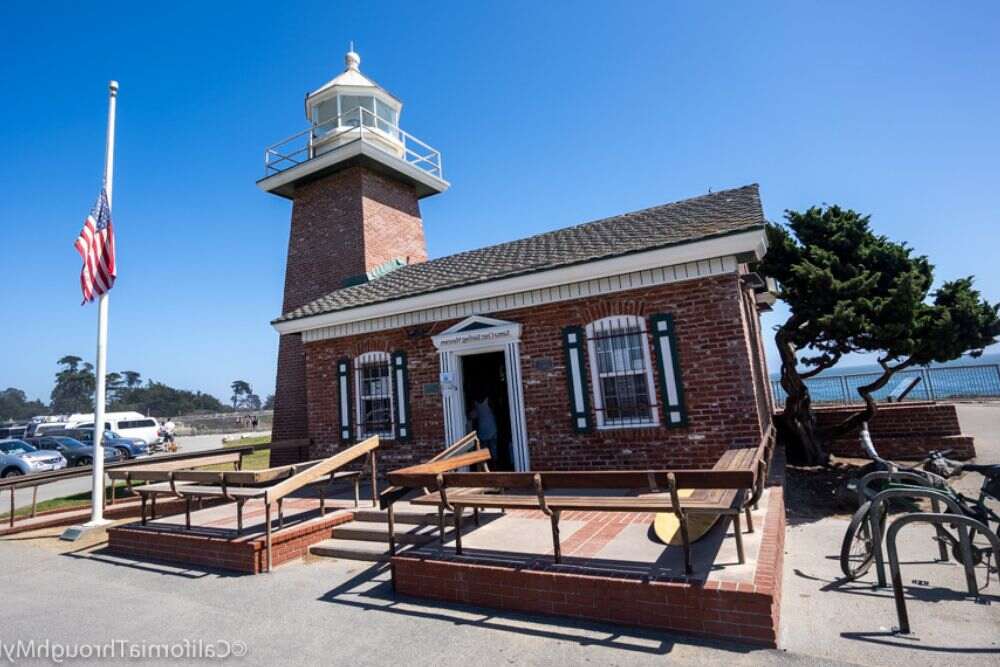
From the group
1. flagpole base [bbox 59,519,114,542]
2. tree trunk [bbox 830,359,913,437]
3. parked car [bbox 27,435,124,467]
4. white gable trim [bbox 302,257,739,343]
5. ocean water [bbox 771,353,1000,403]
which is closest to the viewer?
white gable trim [bbox 302,257,739,343]

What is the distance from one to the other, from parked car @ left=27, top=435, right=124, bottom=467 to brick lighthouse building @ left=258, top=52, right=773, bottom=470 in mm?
15148

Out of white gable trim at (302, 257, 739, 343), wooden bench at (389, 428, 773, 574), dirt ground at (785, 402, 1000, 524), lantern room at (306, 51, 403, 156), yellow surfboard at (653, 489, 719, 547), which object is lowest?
dirt ground at (785, 402, 1000, 524)

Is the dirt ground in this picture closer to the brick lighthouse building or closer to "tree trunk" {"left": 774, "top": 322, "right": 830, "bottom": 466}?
"tree trunk" {"left": 774, "top": 322, "right": 830, "bottom": 466}

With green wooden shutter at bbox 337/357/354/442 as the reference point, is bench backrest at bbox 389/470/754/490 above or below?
below

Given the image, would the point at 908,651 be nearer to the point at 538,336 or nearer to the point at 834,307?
the point at 538,336

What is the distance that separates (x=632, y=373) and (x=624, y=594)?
165 inches

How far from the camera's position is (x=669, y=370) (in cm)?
759

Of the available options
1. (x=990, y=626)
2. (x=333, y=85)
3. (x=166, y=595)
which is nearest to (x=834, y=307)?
(x=990, y=626)

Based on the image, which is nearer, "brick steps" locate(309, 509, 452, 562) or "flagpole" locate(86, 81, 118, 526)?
"brick steps" locate(309, 509, 452, 562)

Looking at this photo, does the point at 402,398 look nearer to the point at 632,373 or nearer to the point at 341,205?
the point at 632,373

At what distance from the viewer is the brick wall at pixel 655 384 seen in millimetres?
7234

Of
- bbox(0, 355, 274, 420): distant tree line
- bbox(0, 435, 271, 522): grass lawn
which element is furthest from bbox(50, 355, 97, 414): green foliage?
bbox(0, 435, 271, 522): grass lawn

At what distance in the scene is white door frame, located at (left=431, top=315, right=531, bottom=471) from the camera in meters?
8.66

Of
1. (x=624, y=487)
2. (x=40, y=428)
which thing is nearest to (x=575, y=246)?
(x=624, y=487)
